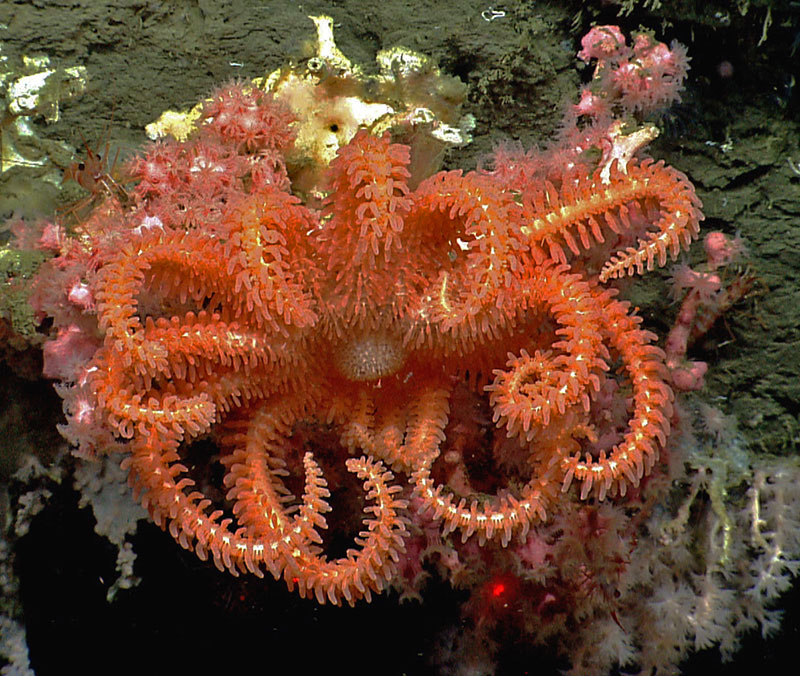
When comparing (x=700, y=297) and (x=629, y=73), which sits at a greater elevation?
(x=629, y=73)

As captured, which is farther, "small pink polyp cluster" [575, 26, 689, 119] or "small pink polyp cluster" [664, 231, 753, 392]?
"small pink polyp cluster" [664, 231, 753, 392]

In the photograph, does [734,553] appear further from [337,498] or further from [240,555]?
[240,555]

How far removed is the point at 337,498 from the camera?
269 cm


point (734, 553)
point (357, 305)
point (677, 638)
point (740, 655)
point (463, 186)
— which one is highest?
point (463, 186)

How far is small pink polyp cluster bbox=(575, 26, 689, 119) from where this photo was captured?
7.61 ft

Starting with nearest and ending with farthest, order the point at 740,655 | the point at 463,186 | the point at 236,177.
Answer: the point at 463,186 < the point at 236,177 < the point at 740,655

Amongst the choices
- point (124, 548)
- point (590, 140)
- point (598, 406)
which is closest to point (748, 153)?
point (590, 140)

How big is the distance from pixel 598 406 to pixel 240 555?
4.46 feet

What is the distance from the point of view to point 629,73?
2.34 meters

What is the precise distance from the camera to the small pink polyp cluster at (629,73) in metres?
2.32

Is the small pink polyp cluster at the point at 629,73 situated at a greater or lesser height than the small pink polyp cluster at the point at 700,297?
greater

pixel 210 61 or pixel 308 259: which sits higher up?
pixel 210 61

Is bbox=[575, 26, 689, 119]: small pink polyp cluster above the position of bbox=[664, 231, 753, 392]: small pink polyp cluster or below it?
above

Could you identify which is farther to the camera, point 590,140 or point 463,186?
point 590,140
